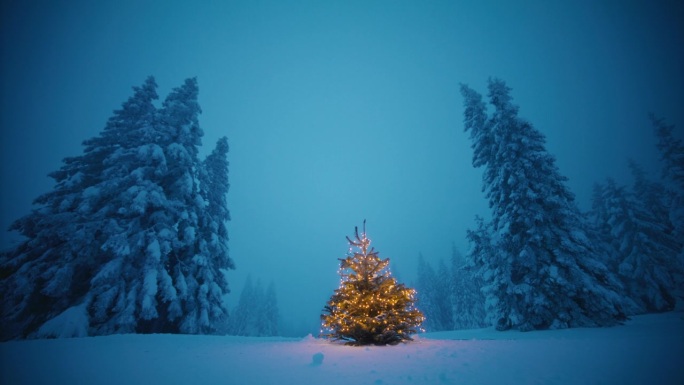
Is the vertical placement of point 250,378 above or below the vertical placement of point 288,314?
above

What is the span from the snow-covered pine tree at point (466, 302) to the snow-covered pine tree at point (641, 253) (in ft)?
57.2

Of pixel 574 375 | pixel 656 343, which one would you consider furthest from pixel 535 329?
pixel 574 375

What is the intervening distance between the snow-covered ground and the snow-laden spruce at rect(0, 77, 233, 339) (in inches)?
193

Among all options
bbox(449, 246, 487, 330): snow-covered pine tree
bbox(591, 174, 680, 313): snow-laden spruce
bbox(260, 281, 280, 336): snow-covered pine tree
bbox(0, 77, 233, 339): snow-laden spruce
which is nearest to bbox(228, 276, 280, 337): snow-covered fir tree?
bbox(260, 281, 280, 336): snow-covered pine tree

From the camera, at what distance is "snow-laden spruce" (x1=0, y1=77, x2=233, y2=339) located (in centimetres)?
1069

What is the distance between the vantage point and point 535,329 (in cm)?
1280

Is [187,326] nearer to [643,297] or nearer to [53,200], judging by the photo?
[53,200]

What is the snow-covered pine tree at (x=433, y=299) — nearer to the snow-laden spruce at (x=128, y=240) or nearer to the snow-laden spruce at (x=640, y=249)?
the snow-laden spruce at (x=640, y=249)

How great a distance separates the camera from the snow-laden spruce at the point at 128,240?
10688 millimetres

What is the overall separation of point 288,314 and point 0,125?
199 metres

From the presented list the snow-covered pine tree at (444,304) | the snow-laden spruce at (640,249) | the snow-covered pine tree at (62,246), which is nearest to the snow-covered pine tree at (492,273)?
the snow-laden spruce at (640,249)

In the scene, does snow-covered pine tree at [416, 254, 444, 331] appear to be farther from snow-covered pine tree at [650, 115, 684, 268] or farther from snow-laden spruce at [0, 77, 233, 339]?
snow-laden spruce at [0, 77, 233, 339]

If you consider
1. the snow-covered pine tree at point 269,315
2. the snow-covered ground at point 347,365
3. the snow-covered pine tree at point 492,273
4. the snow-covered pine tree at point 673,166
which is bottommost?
the snow-covered pine tree at point 269,315

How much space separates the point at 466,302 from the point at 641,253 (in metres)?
22.0
